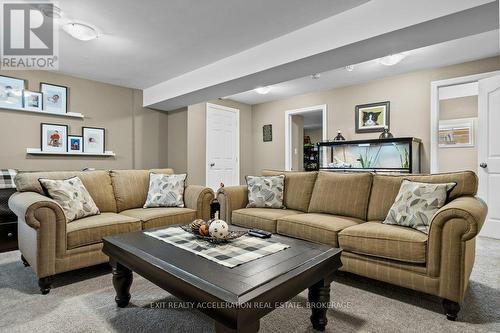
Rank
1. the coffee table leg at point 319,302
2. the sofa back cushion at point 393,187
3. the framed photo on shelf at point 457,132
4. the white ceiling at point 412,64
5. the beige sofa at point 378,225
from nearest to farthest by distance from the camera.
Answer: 1. the coffee table leg at point 319,302
2. the beige sofa at point 378,225
3. the sofa back cushion at point 393,187
4. the white ceiling at point 412,64
5. the framed photo on shelf at point 457,132

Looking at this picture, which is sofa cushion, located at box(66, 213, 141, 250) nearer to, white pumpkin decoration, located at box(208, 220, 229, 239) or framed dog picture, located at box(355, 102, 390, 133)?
white pumpkin decoration, located at box(208, 220, 229, 239)

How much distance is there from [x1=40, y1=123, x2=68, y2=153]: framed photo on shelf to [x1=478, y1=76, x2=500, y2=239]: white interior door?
5.79 metres

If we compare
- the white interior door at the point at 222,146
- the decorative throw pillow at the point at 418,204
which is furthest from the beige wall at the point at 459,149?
the white interior door at the point at 222,146

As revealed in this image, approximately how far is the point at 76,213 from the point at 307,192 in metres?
2.34

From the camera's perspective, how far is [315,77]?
13.9 ft

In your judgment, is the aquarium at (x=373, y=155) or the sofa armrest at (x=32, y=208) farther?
the aquarium at (x=373, y=155)

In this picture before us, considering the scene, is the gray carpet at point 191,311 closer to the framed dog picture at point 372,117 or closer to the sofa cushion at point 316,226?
the sofa cushion at point 316,226

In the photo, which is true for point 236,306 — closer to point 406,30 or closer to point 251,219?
point 251,219

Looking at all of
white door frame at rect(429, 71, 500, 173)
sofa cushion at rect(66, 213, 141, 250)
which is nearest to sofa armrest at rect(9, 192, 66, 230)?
sofa cushion at rect(66, 213, 141, 250)

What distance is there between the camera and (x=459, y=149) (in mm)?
4820

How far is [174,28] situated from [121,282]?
2.33 meters

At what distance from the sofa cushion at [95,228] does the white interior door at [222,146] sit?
264 centimetres

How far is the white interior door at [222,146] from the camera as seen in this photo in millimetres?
5242

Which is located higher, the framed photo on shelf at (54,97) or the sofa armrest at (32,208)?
the framed photo on shelf at (54,97)
